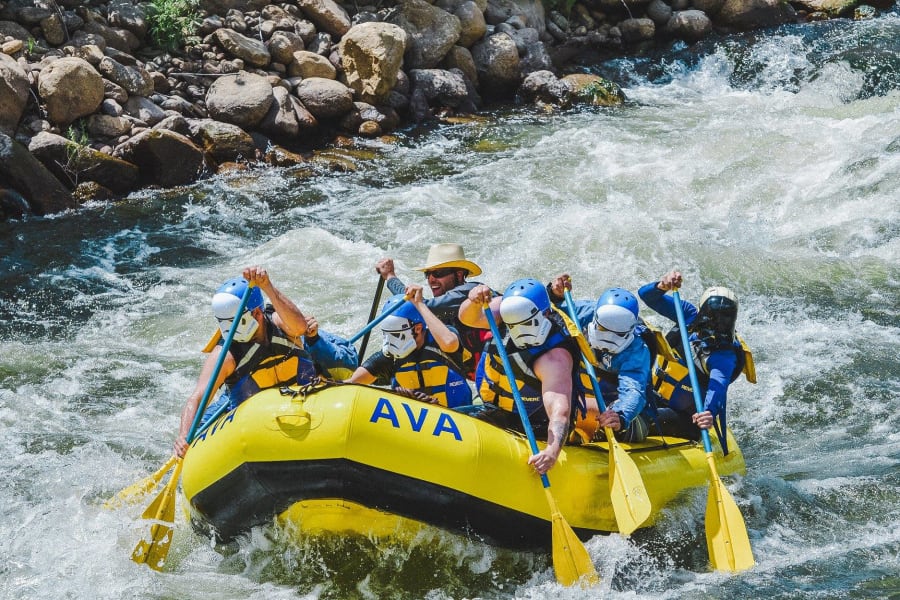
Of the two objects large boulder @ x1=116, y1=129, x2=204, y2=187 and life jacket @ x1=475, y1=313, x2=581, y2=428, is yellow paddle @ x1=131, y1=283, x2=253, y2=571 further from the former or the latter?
large boulder @ x1=116, y1=129, x2=204, y2=187

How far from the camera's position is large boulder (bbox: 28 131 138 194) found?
1057 centimetres

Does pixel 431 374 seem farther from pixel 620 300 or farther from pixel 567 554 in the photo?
pixel 567 554

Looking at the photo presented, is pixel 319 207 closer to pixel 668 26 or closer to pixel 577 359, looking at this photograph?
pixel 577 359

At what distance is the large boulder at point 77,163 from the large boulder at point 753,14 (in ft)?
36.2

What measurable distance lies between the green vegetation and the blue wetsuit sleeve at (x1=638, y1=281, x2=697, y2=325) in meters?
8.59

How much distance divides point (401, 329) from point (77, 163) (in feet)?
22.9

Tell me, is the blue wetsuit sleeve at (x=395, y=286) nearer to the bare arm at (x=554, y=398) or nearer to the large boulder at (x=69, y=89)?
the bare arm at (x=554, y=398)

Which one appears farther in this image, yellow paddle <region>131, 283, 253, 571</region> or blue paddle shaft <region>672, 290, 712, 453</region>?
blue paddle shaft <region>672, 290, 712, 453</region>

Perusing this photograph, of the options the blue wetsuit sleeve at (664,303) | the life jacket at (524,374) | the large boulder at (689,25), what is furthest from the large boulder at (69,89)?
the large boulder at (689,25)

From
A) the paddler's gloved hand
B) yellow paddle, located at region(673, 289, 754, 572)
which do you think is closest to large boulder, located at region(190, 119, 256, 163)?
the paddler's gloved hand

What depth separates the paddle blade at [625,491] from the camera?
4.66m

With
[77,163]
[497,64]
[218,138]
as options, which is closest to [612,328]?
[77,163]

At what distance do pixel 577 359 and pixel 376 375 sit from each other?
1205 mm

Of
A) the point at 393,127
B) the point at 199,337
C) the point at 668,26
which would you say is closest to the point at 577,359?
the point at 199,337
